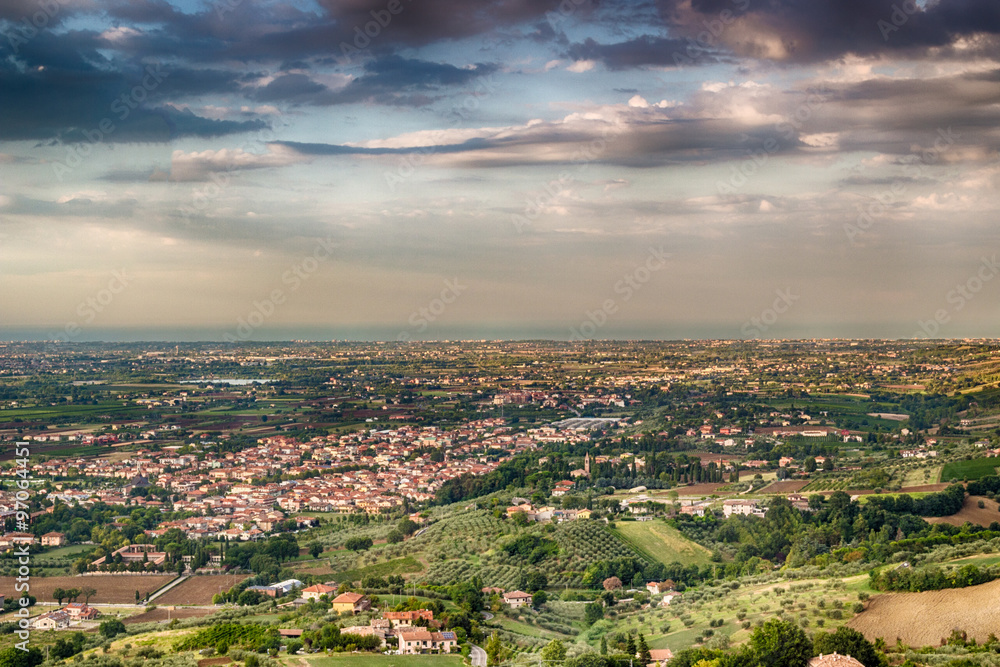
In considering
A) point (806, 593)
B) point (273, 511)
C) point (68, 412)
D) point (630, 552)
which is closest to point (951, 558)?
point (806, 593)

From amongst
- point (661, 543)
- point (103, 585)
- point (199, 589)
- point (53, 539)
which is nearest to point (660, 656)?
point (661, 543)

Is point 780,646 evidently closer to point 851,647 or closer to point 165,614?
point 851,647

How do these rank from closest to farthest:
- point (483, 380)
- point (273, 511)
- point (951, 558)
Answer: point (951, 558) < point (273, 511) < point (483, 380)

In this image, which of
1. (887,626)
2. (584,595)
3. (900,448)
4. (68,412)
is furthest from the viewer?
(68,412)

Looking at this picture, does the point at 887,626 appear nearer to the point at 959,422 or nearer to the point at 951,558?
the point at 951,558

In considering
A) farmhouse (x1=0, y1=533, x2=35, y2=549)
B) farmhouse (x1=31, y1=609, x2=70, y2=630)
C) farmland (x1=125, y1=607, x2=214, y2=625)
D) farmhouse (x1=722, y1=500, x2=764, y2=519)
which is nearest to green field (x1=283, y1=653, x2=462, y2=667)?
farmland (x1=125, y1=607, x2=214, y2=625)

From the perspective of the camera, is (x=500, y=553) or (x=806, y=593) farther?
(x=500, y=553)
